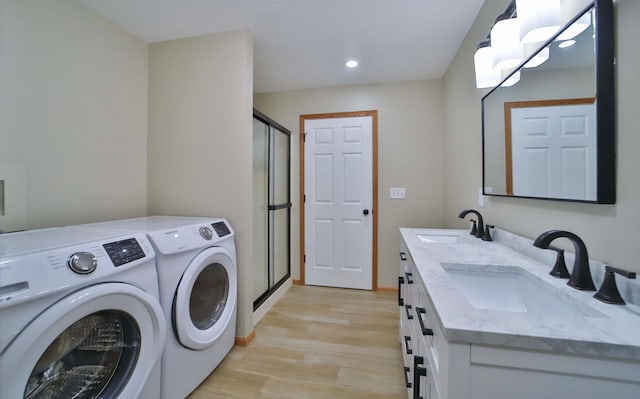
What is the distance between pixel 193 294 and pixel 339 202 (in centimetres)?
190

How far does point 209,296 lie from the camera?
163 cm

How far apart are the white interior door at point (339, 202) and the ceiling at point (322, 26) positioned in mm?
717

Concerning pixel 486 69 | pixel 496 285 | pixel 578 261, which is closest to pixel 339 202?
pixel 486 69

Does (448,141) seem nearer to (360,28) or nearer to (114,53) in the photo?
(360,28)

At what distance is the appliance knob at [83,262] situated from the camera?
33.6 inches

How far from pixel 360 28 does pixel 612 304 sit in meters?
2.05

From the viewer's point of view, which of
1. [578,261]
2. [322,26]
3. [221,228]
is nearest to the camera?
[578,261]

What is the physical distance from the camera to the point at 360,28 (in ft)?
6.11

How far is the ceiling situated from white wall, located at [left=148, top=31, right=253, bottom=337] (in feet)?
0.54

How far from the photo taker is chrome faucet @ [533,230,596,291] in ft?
2.53

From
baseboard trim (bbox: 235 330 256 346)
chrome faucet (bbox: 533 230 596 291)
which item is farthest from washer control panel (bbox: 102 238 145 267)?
chrome faucet (bbox: 533 230 596 291)

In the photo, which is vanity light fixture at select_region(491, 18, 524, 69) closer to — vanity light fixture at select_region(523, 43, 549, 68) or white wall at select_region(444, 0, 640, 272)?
vanity light fixture at select_region(523, 43, 549, 68)

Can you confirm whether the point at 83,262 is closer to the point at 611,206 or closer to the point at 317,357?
the point at 317,357

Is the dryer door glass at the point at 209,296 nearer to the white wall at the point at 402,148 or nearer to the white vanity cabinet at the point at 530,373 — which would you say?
the white vanity cabinet at the point at 530,373
